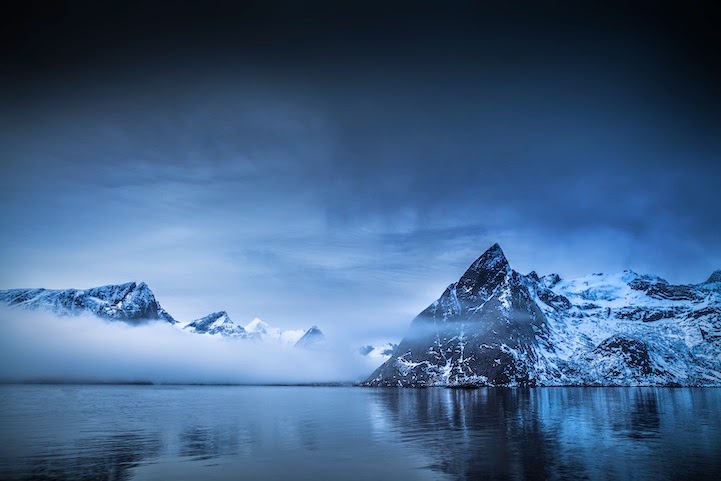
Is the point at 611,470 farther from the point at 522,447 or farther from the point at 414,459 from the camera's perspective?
the point at 414,459

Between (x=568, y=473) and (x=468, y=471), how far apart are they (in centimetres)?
1076

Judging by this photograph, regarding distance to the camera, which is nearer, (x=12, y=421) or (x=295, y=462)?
(x=295, y=462)

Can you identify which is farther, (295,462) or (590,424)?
(590,424)

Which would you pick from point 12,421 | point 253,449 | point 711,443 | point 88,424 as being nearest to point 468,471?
point 253,449

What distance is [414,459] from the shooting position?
177 feet

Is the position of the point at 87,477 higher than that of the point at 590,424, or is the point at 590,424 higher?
the point at 87,477

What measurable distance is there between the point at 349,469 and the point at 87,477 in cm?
2696

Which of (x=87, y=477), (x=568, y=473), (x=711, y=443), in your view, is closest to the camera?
(x=87, y=477)

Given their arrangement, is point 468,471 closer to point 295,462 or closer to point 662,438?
point 295,462

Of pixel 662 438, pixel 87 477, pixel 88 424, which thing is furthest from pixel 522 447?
pixel 88 424

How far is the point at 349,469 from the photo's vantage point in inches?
1921

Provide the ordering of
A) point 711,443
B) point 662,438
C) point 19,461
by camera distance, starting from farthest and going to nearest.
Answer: point 662,438
point 711,443
point 19,461

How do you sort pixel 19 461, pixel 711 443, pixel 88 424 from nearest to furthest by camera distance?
1. pixel 19 461
2. pixel 711 443
3. pixel 88 424

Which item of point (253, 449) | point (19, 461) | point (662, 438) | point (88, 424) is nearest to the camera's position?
point (19, 461)
